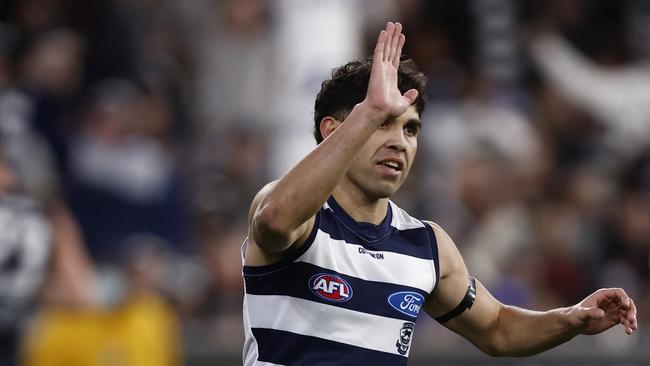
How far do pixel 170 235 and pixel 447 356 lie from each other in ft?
8.69

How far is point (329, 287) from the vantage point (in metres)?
5.22

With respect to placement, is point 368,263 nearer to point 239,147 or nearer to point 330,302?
point 330,302

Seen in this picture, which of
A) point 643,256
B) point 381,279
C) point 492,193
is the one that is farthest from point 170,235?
point 381,279

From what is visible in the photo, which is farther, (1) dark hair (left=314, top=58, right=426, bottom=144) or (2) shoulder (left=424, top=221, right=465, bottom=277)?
(2) shoulder (left=424, top=221, right=465, bottom=277)

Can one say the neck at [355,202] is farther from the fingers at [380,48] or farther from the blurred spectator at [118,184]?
the blurred spectator at [118,184]

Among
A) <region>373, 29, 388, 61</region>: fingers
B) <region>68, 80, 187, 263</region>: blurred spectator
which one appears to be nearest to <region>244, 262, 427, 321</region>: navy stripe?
<region>373, 29, 388, 61</region>: fingers

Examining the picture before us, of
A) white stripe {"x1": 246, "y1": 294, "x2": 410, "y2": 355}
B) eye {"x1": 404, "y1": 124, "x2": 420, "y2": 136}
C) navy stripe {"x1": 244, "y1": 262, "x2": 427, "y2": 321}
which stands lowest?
white stripe {"x1": 246, "y1": 294, "x2": 410, "y2": 355}

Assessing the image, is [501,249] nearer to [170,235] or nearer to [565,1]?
[170,235]

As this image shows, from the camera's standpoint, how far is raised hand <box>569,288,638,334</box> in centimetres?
551

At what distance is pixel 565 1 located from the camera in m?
14.0

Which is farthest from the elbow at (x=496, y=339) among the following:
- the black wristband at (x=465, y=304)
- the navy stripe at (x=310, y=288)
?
the navy stripe at (x=310, y=288)

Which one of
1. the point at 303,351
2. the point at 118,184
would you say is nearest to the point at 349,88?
the point at 303,351

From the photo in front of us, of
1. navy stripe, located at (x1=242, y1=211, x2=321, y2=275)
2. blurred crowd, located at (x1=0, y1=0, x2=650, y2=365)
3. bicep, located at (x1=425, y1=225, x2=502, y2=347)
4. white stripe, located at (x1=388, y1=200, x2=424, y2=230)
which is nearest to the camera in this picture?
navy stripe, located at (x1=242, y1=211, x2=321, y2=275)

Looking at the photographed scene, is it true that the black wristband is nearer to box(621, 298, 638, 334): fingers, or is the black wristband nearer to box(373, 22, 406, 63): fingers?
box(621, 298, 638, 334): fingers
